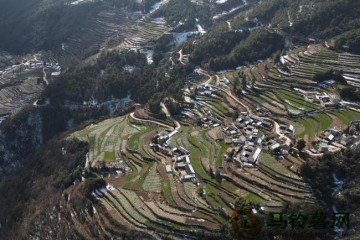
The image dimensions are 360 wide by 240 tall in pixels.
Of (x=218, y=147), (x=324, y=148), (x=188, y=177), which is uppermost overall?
(x=324, y=148)

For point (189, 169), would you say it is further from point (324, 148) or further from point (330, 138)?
point (330, 138)

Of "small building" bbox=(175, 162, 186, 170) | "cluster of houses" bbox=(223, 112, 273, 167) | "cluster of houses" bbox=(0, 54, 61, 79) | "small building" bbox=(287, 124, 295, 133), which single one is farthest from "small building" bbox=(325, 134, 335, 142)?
"cluster of houses" bbox=(0, 54, 61, 79)

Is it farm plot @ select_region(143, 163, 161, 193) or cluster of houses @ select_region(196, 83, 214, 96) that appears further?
cluster of houses @ select_region(196, 83, 214, 96)

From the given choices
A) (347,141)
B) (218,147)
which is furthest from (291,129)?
(218,147)

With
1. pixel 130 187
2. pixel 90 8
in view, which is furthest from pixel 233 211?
pixel 90 8

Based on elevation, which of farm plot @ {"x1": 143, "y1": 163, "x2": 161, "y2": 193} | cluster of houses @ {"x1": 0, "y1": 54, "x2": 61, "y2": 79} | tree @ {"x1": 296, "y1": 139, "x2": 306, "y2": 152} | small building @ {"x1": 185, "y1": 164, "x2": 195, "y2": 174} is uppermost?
tree @ {"x1": 296, "y1": 139, "x2": 306, "y2": 152}

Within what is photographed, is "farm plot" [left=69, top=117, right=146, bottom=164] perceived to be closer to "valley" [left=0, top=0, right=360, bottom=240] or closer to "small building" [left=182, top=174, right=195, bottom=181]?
"valley" [left=0, top=0, right=360, bottom=240]

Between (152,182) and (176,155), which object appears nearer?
(152,182)

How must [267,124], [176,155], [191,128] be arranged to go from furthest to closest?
[191,128] < [267,124] < [176,155]

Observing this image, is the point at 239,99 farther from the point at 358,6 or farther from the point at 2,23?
the point at 2,23
